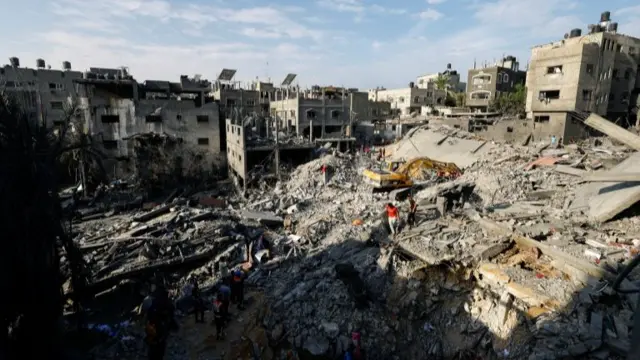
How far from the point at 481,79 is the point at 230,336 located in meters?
44.5

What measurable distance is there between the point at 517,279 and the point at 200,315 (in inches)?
328

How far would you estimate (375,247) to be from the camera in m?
11.8

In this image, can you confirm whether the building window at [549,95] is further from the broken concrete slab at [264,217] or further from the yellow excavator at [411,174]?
the broken concrete slab at [264,217]

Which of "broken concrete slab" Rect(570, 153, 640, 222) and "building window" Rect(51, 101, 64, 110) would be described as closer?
"broken concrete slab" Rect(570, 153, 640, 222)

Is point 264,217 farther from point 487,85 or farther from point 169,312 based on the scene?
point 487,85

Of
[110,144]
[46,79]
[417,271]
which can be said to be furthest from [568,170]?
[46,79]

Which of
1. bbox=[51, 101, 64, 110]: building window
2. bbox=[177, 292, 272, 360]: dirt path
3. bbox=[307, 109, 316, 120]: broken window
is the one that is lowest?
bbox=[177, 292, 272, 360]: dirt path

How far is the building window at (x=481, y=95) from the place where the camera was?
1698 inches

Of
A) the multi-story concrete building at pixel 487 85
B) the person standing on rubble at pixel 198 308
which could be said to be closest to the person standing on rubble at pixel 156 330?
the person standing on rubble at pixel 198 308

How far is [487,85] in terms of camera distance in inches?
1703

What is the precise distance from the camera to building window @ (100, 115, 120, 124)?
2666cm

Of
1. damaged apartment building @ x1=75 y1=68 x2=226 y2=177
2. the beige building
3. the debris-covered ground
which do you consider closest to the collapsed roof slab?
the debris-covered ground

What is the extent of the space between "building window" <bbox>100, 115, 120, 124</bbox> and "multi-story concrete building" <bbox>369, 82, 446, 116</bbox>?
1467 inches

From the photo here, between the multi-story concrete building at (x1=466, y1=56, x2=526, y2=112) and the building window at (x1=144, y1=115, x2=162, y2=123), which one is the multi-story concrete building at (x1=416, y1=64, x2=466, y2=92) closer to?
the multi-story concrete building at (x1=466, y1=56, x2=526, y2=112)
